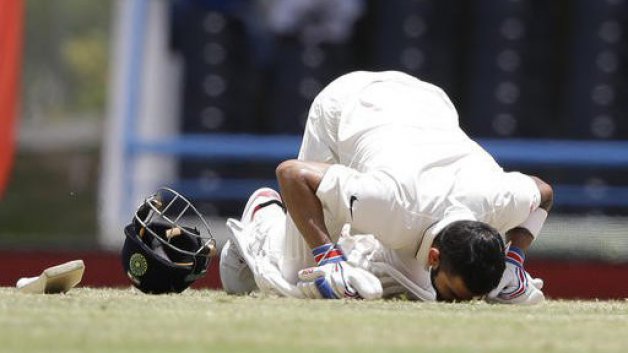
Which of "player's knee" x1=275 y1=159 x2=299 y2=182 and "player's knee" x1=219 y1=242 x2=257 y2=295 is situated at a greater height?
"player's knee" x1=275 y1=159 x2=299 y2=182

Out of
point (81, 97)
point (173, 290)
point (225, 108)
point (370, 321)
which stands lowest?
point (81, 97)

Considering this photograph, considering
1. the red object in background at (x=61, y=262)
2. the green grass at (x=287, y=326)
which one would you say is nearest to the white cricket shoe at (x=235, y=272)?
the green grass at (x=287, y=326)

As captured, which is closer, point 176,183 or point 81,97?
point 176,183

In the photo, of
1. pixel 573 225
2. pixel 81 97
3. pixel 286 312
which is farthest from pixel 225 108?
pixel 286 312

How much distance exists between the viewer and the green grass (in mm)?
4461

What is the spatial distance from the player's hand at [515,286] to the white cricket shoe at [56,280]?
1512 millimetres

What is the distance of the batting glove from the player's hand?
48cm

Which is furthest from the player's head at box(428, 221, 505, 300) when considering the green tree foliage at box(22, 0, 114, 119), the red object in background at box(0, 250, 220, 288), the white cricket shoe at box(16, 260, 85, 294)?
the green tree foliage at box(22, 0, 114, 119)

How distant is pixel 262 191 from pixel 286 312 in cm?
159

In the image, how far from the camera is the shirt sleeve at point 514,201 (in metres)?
6.04

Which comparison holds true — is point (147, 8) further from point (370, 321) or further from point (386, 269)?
point (370, 321)

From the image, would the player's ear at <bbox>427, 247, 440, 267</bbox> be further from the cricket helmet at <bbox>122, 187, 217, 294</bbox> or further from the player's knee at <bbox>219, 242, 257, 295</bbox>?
the player's knee at <bbox>219, 242, 257, 295</bbox>

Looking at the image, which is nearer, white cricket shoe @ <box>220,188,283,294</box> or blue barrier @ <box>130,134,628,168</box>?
white cricket shoe @ <box>220,188,283,294</box>

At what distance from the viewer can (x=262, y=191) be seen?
6.96 meters
